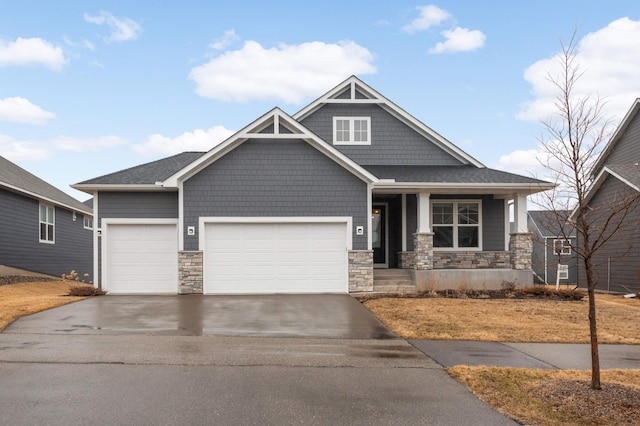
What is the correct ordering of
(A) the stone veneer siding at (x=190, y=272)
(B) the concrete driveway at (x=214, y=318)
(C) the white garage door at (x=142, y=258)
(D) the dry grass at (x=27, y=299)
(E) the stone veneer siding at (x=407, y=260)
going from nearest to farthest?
(B) the concrete driveway at (x=214, y=318) < (D) the dry grass at (x=27, y=299) < (A) the stone veneer siding at (x=190, y=272) < (C) the white garage door at (x=142, y=258) < (E) the stone veneer siding at (x=407, y=260)

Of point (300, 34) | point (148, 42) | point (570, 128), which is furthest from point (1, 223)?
point (570, 128)

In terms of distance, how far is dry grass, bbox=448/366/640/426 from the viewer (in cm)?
540

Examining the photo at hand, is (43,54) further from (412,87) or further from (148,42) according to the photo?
(412,87)

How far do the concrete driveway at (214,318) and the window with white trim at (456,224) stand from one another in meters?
5.67

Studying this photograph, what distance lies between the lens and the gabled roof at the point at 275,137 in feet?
53.5

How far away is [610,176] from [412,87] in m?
8.80

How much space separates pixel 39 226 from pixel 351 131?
617 inches

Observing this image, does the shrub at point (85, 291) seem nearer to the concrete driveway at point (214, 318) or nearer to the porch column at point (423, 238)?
the concrete driveway at point (214, 318)

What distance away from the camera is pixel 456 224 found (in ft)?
63.3

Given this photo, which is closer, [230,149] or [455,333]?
[455,333]

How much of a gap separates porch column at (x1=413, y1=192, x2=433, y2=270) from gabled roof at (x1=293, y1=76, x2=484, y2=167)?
3274 millimetres

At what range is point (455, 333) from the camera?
32.5ft

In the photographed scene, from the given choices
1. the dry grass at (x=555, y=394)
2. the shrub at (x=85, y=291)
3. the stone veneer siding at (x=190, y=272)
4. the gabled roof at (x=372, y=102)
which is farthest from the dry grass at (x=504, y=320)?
the shrub at (x=85, y=291)

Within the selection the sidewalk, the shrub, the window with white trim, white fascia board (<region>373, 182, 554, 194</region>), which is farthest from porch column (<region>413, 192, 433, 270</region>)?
the shrub
